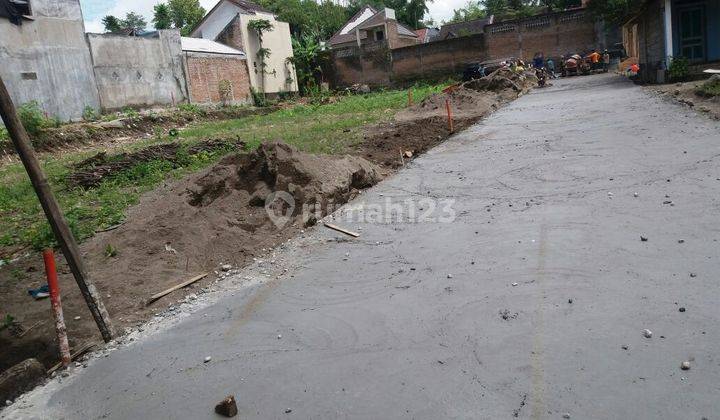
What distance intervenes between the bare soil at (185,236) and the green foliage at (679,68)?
1299 centimetres

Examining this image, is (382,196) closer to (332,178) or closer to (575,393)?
(332,178)

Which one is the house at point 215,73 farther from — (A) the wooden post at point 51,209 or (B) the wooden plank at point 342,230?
(A) the wooden post at point 51,209

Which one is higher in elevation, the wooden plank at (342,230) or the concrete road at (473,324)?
the wooden plank at (342,230)

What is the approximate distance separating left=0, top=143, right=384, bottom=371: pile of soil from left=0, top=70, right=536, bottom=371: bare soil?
0.01 meters

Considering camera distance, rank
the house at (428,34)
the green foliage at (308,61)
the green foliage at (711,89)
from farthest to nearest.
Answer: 1. the house at (428,34)
2. the green foliage at (308,61)
3. the green foliage at (711,89)

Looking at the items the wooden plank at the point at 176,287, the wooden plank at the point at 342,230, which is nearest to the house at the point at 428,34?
the wooden plank at the point at 342,230

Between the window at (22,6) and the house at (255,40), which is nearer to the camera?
the window at (22,6)

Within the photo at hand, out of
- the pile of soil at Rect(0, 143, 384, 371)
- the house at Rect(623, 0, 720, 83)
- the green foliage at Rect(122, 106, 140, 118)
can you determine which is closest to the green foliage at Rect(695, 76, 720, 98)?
the house at Rect(623, 0, 720, 83)

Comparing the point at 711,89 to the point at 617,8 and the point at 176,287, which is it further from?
the point at 176,287

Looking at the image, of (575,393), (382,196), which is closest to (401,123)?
(382,196)

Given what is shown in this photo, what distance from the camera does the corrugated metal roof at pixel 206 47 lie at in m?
30.1

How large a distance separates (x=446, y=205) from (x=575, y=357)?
13.7 ft

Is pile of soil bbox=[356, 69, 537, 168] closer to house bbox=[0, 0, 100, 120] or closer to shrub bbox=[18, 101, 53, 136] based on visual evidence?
shrub bbox=[18, 101, 53, 136]

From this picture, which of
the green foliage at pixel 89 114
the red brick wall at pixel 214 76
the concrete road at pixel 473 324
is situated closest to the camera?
the concrete road at pixel 473 324
